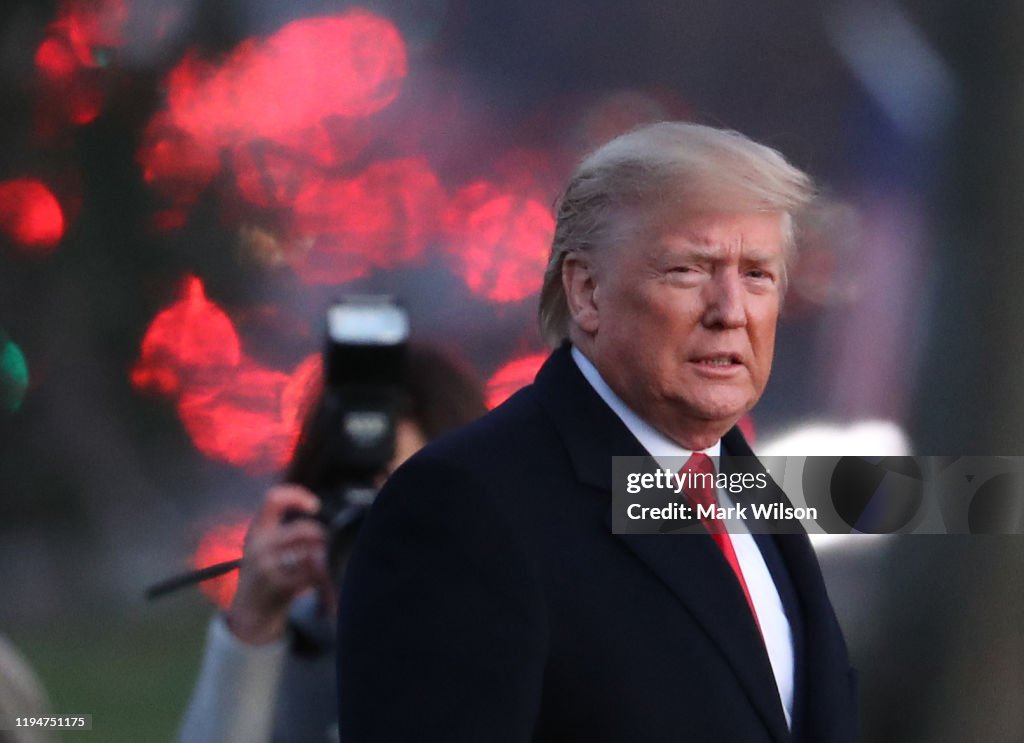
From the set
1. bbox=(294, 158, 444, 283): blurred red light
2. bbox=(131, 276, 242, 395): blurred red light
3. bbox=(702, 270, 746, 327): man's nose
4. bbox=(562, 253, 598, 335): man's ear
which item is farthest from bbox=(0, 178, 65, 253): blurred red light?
bbox=(702, 270, 746, 327): man's nose

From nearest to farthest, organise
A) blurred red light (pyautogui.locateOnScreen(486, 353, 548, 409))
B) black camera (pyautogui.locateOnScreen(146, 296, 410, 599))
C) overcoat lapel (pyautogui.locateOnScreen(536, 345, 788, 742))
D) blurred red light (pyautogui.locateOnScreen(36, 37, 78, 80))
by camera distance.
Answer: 1. overcoat lapel (pyautogui.locateOnScreen(536, 345, 788, 742))
2. black camera (pyautogui.locateOnScreen(146, 296, 410, 599))
3. blurred red light (pyautogui.locateOnScreen(486, 353, 548, 409))
4. blurred red light (pyautogui.locateOnScreen(36, 37, 78, 80))

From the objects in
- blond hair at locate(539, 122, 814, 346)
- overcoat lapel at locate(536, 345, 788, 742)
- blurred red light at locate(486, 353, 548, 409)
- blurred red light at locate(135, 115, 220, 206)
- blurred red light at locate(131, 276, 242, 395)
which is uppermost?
blurred red light at locate(135, 115, 220, 206)

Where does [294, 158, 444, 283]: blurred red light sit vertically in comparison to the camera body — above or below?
above

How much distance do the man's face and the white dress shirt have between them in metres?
0.02

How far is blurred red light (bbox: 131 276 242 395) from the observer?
10.8 m

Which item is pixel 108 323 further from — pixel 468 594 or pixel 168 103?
pixel 468 594

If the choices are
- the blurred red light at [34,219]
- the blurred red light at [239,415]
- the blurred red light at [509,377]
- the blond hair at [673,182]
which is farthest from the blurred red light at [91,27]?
the blond hair at [673,182]

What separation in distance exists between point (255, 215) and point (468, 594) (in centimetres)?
919

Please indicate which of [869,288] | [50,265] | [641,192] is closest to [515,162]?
[50,265]

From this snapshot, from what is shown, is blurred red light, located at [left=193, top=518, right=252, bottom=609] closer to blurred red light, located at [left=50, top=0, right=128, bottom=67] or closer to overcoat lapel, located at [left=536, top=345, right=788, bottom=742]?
blurred red light, located at [left=50, top=0, right=128, bottom=67]

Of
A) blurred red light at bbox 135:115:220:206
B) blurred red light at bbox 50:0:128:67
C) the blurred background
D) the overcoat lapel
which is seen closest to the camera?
the overcoat lapel

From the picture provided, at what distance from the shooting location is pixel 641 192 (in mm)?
1940

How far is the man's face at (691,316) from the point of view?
1893 millimetres

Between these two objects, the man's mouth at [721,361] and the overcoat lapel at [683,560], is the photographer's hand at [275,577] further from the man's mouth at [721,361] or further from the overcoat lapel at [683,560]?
the man's mouth at [721,361]
